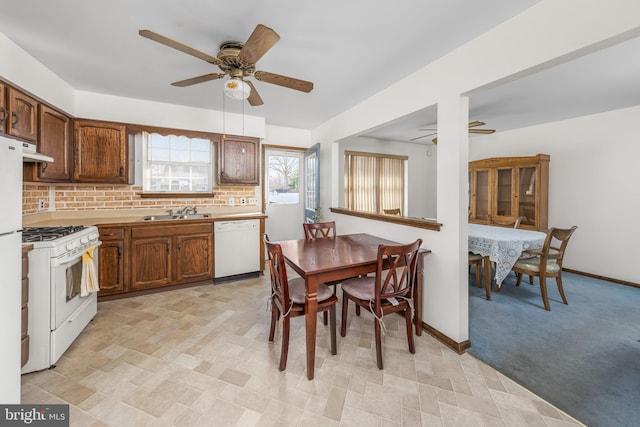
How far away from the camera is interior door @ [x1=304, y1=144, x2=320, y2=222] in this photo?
13.8ft

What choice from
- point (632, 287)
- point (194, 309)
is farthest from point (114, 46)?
point (632, 287)

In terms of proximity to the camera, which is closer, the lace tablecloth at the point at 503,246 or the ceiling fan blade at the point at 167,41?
the ceiling fan blade at the point at 167,41

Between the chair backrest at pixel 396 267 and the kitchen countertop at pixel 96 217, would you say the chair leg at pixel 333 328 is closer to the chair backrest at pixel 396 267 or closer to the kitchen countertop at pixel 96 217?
the chair backrest at pixel 396 267

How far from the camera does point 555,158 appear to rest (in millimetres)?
4297

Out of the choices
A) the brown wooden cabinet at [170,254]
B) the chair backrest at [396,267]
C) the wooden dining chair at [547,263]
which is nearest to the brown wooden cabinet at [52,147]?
the brown wooden cabinet at [170,254]

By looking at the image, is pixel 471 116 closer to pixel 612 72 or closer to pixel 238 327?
pixel 612 72

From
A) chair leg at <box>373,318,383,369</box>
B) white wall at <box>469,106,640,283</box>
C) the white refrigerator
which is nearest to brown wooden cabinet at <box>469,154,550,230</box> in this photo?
white wall at <box>469,106,640,283</box>

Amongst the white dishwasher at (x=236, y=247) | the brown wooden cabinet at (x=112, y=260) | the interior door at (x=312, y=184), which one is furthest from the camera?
the interior door at (x=312, y=184)

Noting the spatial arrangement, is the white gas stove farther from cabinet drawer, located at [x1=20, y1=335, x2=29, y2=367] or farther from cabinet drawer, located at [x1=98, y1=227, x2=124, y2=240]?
cabinet drawer, located at [x1=98, y1=227, x2=124, y2=240]

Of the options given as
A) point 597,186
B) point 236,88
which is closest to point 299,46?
point 236,88

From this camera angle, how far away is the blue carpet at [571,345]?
1.60m

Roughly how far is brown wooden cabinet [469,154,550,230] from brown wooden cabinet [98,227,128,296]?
5.44 metres

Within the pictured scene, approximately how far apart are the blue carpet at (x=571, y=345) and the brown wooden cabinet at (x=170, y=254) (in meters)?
3.16

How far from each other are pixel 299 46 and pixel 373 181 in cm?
350
